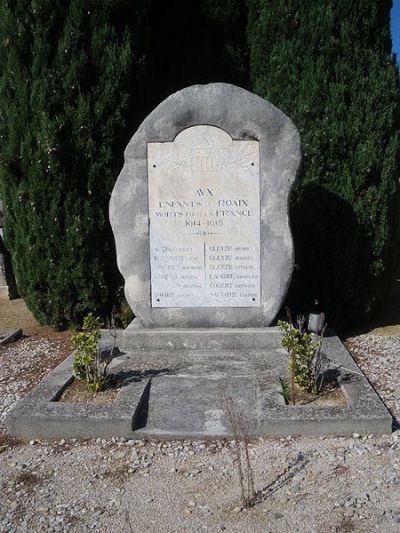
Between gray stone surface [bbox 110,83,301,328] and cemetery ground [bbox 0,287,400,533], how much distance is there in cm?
168

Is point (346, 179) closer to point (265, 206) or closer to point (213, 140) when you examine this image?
point (265, 206)

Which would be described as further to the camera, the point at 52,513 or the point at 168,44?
the point at 168,44

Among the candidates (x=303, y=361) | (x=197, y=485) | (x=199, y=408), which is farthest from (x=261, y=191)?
(x=197, y=485)

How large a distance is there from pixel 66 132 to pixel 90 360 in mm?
2837

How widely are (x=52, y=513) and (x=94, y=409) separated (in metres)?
0.90

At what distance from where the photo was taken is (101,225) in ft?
19.0

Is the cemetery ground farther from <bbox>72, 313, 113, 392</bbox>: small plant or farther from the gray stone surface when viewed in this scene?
the gray stone surface

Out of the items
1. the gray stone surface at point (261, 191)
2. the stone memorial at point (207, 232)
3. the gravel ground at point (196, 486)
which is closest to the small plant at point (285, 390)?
the gravel ground at point (196, 486)

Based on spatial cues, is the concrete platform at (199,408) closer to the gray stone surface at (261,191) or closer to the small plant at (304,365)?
the small plant at (304,365)

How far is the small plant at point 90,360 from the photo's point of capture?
3.74m

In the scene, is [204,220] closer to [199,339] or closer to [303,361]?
[199,339]

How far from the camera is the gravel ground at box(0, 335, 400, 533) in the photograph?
2521 millimetres

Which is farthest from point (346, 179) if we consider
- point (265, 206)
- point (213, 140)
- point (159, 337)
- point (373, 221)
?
point (159, 337)

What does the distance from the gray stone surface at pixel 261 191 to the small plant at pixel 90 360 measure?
113 centimetres
